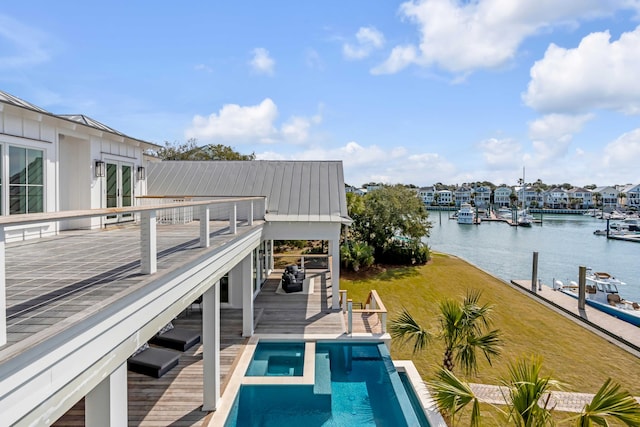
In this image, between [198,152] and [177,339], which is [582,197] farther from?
[177,339]

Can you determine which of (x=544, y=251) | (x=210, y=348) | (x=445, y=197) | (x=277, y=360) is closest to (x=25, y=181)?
(x=210, y=348)

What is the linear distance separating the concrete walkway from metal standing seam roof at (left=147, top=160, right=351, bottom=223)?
21.8 ft

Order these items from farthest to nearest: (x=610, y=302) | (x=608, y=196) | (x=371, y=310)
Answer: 1. (x=608, y=196)
2. (x=610, y=302)
3. (x=371, y=310)

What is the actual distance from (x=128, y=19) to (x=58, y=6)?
2.07 metres

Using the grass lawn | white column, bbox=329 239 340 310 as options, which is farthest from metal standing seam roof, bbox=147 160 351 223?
the grass lawn

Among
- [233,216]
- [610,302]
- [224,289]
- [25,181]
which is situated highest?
[25,181]

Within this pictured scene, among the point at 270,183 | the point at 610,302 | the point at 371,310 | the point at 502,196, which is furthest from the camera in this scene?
the point at 502,196

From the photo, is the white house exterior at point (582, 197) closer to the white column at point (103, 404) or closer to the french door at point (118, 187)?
the french door at point (118, 187)

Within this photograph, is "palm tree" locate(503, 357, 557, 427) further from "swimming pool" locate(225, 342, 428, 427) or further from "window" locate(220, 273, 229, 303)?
"window" locate(220, 273, 229, 303)

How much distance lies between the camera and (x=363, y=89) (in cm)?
1869

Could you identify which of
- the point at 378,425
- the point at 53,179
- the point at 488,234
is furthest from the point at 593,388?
the point at 488,234

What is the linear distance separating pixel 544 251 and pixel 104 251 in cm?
4655

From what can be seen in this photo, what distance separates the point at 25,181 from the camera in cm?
733

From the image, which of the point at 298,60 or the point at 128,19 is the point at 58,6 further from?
the point at 298,60
